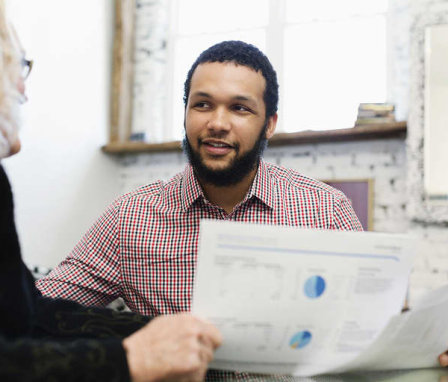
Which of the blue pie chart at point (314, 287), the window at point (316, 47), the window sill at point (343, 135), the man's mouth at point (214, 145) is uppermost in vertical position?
the window at point (316, 47)

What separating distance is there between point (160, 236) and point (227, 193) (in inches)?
8.6

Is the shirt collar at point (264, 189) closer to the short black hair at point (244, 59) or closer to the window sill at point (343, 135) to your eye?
the short black hair at point (244, 59)

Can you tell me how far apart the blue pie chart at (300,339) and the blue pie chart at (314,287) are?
69 mm

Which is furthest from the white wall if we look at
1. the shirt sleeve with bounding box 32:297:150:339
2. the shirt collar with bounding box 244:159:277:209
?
the shirt sleeve with bounding box 32:297:150:339

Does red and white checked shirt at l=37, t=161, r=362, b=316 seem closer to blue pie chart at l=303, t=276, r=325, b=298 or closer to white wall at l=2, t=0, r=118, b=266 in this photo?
blue pie chart at l=303, t=276, r=325, b=298

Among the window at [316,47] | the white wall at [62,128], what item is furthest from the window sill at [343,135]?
the white wall at [62,128]

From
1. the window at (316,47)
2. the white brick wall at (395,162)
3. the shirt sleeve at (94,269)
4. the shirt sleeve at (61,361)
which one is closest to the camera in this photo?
the shirt sleeve at (61,361)

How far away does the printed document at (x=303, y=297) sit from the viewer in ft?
2.06

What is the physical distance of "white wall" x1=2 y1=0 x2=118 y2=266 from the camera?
2443 millimetres

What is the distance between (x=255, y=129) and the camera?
1.36 metres

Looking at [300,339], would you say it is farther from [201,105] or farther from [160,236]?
[201,105]

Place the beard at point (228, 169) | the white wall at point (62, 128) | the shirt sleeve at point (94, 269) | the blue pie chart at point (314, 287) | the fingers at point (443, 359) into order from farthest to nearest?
the white wall at point (62, 128)
the beard at point (228, 169)
the shirt sleeve at point (94, 269)
the fingers at point (443, 359)
the blue pie chart at point (314, 287)

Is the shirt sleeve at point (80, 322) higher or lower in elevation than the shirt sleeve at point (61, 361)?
lower

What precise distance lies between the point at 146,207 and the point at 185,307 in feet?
0.92
